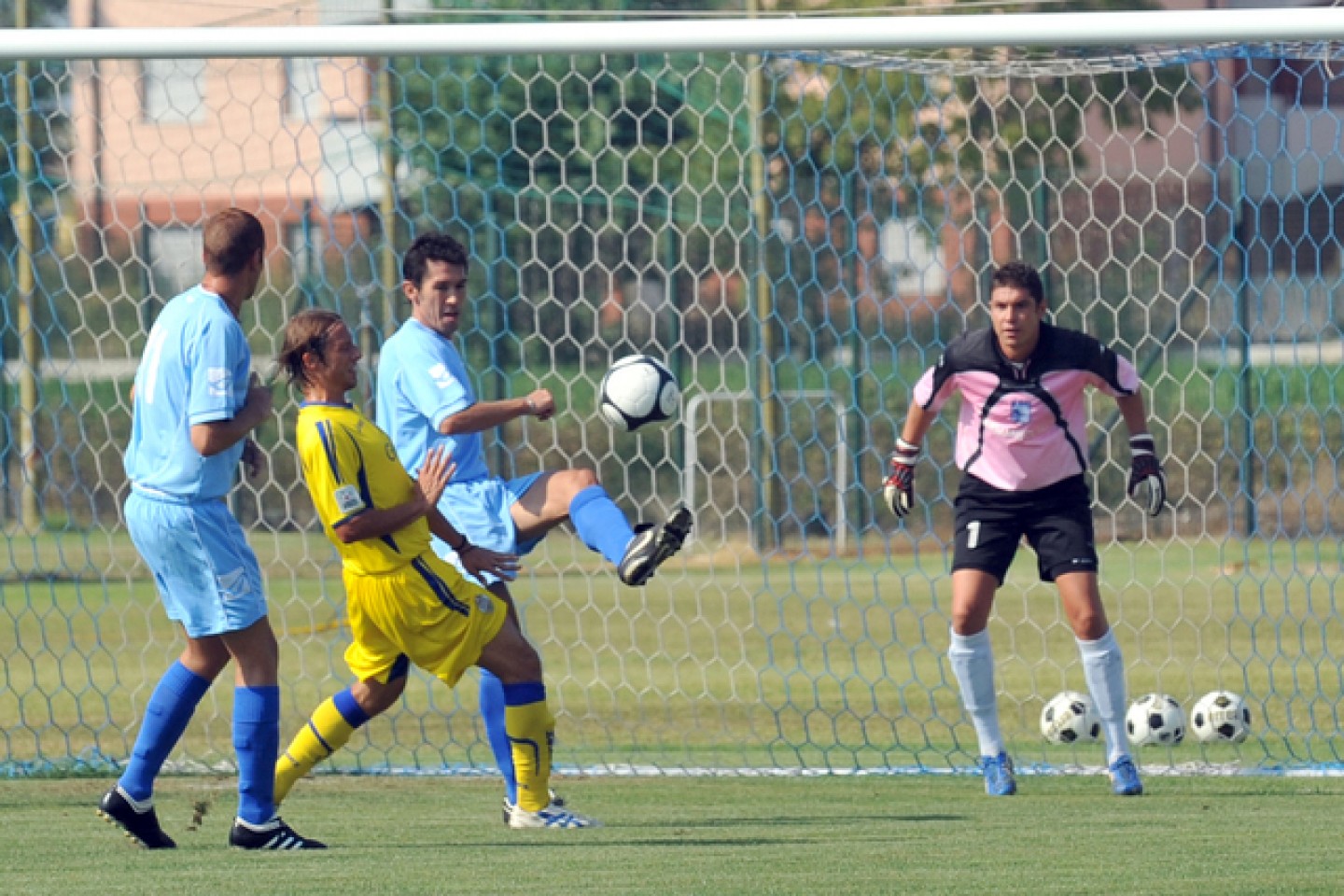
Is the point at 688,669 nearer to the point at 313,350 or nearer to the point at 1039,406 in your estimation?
the point at 1039,406

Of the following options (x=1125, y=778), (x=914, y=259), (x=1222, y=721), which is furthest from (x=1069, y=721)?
(x=914, y=259)

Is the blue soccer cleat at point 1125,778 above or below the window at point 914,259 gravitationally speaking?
below

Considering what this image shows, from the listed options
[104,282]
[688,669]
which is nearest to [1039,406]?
[688,669]

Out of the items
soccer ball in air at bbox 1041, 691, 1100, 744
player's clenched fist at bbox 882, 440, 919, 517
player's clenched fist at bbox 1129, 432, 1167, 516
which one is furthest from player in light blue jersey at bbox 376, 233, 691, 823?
soccer ball in air at bbox 1041, 691, 1100, 744

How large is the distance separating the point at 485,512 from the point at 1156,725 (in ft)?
10.0

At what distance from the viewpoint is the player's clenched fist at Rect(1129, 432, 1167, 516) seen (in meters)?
7.15

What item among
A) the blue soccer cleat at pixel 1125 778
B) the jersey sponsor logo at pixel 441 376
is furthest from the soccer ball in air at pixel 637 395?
the blue soccer cleat at pixel 1125 778

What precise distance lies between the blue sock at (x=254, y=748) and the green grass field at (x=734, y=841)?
18 centimetres

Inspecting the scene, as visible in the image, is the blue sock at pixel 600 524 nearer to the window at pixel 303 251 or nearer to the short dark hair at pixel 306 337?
the short dark hair at pixel 306 337

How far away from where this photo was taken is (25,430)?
15.4 meters

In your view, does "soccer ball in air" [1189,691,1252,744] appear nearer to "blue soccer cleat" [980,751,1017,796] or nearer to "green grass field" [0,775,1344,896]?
"green grass field" [0,775,1344,896]

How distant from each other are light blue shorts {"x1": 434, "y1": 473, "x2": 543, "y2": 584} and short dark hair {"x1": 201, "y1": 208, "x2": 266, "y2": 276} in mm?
1100

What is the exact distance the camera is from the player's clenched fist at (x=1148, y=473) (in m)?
7.15

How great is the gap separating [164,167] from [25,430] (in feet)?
31.6
